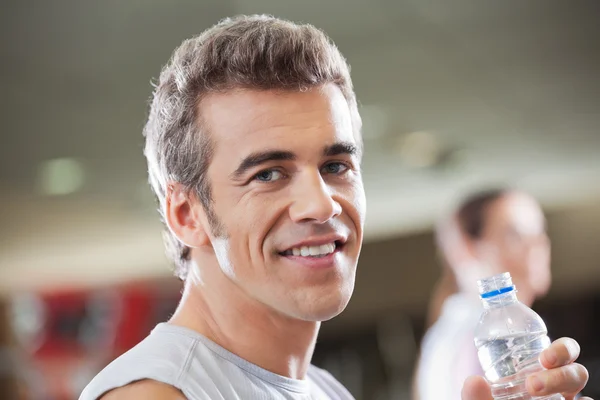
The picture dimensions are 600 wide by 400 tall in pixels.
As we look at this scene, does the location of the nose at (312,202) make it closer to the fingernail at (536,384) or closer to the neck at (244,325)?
the neck at (244,325)

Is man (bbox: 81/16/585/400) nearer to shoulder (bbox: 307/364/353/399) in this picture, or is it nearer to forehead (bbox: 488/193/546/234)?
shoulder (bbox: 307/364/353/399)

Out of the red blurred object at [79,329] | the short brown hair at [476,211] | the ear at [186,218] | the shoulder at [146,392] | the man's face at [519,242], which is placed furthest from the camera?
the red blurred object at [79,329]

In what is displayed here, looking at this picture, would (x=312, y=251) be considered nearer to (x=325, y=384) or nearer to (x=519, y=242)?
(x=325, y=384)

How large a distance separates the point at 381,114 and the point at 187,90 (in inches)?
194

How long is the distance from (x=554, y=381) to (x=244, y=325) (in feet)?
1.55

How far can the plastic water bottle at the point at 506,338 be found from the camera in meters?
1.23

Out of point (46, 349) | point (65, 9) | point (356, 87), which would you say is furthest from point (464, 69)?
point (46, 349)

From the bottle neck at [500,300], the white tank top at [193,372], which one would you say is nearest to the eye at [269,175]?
the white tank top at [193,372]

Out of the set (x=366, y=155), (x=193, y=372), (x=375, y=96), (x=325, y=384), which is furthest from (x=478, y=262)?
(x=366, y=155)

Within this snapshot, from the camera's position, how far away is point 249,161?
123 centimetres

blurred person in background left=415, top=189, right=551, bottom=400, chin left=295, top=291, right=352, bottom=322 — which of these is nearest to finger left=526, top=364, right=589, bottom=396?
chin left=295, top=291, right=352, bottom=322

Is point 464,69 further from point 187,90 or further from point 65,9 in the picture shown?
point 187,90

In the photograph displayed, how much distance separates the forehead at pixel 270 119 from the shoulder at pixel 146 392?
14.7 inches

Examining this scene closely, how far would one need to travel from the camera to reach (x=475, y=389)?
3.99 ft
